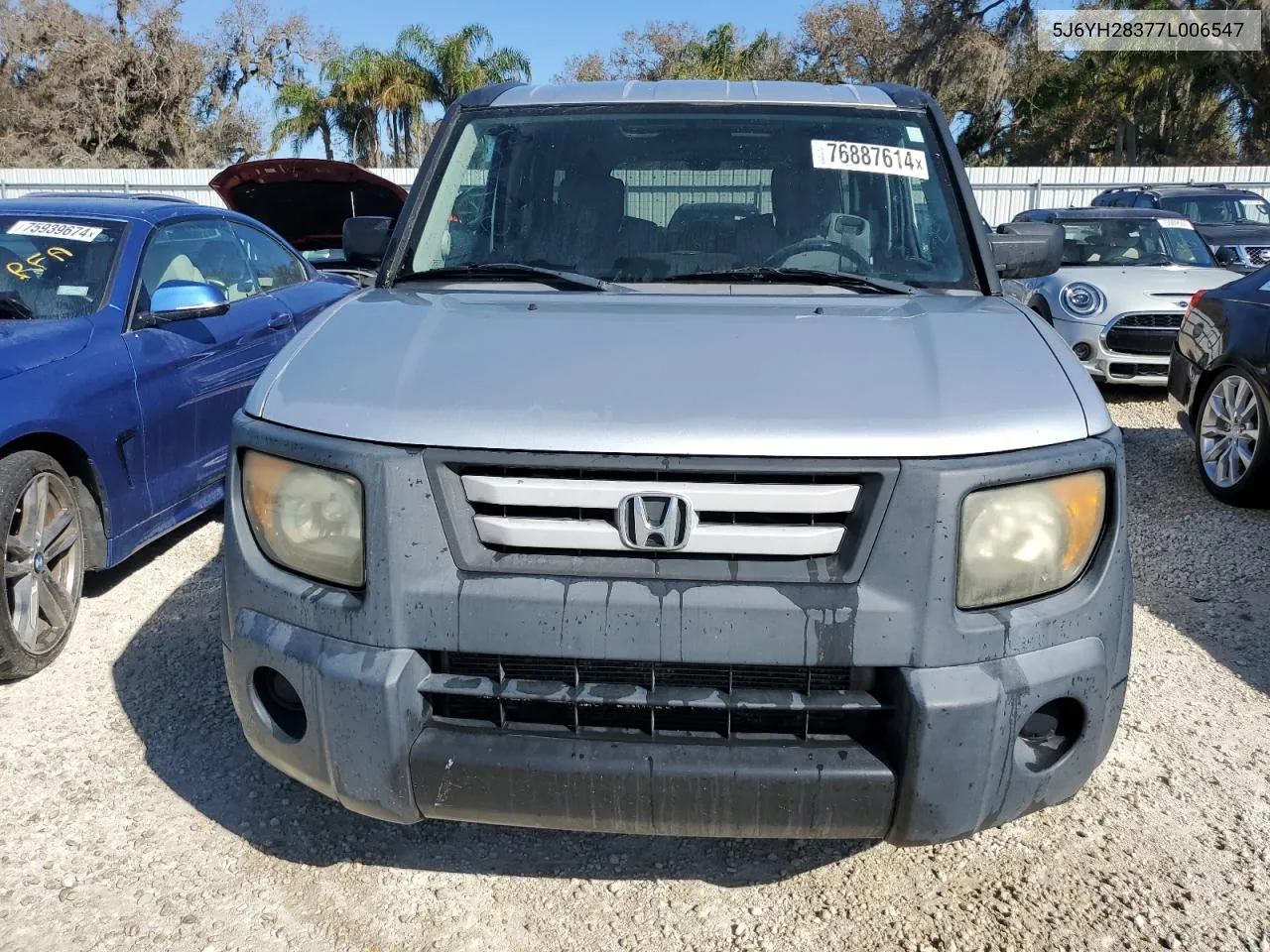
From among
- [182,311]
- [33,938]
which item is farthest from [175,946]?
[182,311]

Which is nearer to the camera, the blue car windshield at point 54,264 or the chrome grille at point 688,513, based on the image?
the chrome grille at point 688,513

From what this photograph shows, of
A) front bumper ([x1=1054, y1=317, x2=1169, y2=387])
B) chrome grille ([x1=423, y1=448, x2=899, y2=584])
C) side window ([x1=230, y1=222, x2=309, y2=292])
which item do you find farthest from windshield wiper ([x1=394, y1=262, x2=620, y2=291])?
front bumper ([x1=1054, y1=317, x2=1169, y2=387])

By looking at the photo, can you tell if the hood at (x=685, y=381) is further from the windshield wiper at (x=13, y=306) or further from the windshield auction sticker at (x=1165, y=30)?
the windshield auction sticker at (x=1165, y=30)

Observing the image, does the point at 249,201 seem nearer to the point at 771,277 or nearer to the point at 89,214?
the point at 89,214

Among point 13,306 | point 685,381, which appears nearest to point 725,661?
point 685,381

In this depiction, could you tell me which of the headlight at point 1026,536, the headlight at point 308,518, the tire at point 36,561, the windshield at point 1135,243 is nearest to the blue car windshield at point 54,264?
the tire at point 36,561

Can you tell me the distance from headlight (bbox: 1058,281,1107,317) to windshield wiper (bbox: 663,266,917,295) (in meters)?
6.14

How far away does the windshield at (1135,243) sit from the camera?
356 inches

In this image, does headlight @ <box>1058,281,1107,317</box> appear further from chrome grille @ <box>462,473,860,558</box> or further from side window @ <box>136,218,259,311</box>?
chrome grille @ <box>462,473,860,558</box>

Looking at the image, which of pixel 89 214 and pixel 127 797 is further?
pixel 89 214

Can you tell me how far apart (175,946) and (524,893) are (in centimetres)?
80

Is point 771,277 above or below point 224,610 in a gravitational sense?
above

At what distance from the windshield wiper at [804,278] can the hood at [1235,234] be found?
35.0 feet

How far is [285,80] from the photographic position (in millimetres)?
36625
